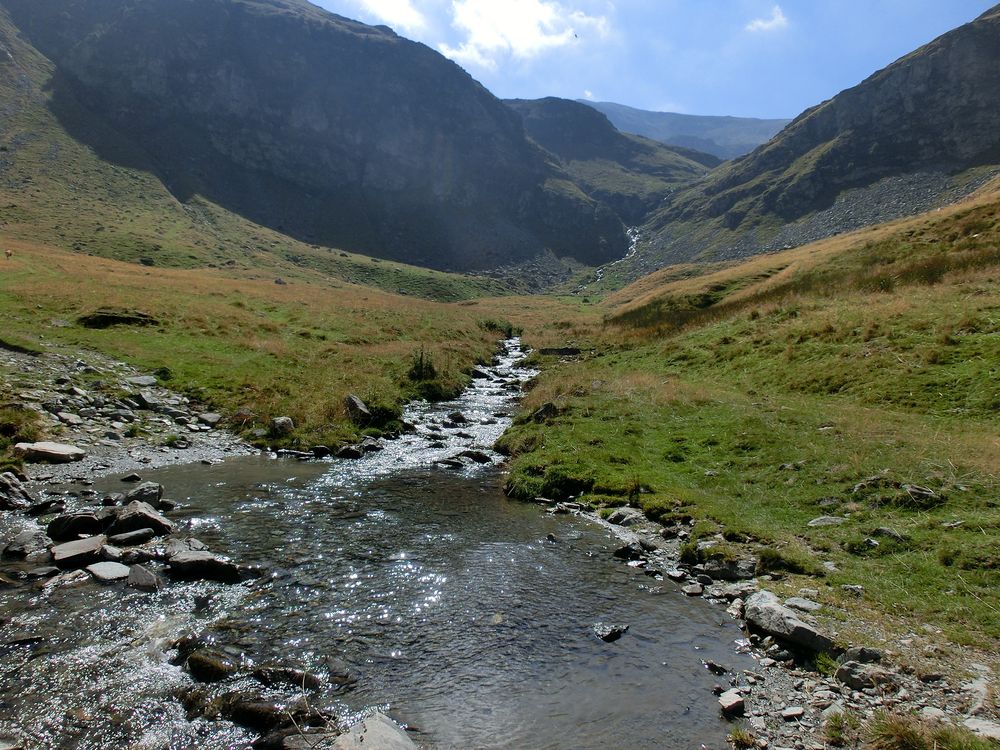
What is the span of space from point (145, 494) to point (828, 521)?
18.3 meters

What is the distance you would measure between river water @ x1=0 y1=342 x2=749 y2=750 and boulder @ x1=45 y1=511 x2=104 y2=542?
1.34 meters

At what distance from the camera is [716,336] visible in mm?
39156

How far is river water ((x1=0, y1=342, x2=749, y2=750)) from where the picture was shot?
817 centimetres

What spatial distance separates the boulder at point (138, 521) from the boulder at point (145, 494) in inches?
53.6

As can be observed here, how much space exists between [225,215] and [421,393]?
628 feet

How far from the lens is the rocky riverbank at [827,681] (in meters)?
7.65

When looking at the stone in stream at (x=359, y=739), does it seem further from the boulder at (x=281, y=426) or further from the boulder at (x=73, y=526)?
the boulder at (x=281, y=426)

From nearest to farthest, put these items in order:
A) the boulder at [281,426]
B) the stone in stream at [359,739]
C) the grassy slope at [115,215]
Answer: the stone in stream at [359,739] → the boulder at [281,426] → the grassy slope at [115,215]

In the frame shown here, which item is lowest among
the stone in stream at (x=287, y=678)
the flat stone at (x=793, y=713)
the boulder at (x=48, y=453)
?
the boulder at (x=48, y=453)

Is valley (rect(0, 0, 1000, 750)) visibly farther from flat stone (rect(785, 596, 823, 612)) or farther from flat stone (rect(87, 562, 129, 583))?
flat stone (rect(87, 562, 129, 583))

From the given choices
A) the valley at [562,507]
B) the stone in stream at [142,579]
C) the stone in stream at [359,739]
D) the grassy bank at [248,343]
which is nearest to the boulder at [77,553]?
the valley at [562,507]

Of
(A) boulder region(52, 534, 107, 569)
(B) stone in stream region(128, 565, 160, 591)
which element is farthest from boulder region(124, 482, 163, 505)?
(B) stone in stream region(128, 565, 160, 591)

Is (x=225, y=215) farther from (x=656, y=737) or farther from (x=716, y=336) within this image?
(x=656, y=737)

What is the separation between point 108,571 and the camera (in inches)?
467
